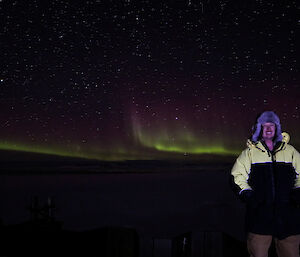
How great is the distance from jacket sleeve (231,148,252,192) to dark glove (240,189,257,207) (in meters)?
0.08

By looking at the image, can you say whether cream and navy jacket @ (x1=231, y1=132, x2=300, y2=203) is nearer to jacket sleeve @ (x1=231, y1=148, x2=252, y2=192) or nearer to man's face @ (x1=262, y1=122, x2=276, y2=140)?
jacket sleeve @ (x1=231, y1=148, x2=252, y2=192)

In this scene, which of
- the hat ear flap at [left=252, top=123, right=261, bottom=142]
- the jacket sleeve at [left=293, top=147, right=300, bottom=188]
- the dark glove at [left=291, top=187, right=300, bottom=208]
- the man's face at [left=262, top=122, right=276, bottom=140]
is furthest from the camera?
the hat ear flap at [left=252, top=123, right=261, bottom=142]

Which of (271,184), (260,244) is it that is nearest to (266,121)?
(271,184)

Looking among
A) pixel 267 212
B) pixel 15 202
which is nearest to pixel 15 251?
pixel 267 212

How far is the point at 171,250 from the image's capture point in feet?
12.9

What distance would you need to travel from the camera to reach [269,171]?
3.88 m

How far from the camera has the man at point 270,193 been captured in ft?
12.4

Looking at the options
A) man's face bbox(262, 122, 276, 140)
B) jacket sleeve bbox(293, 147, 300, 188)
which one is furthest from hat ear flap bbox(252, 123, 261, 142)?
jacket sleeve bbox(293, 147, 300, 188)

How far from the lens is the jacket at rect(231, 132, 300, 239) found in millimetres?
3771

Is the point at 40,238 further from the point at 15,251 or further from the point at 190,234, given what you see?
the point at 190,234

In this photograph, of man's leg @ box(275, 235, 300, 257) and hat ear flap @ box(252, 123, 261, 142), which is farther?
hat ear flap @ box(252, 123, 261, 142)

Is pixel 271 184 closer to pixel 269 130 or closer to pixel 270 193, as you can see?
pixel 270 193

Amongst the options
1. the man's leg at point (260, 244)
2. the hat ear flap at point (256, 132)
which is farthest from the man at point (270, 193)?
the hat ear flap at point (256, 132)

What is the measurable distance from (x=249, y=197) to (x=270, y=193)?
10.0 inches
